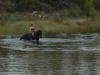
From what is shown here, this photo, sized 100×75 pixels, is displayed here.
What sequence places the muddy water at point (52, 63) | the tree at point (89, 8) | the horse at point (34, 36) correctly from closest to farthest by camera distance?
the muddy water at point (52, 63)
the horse at point (34, 36)
the tree at point (89, 8)

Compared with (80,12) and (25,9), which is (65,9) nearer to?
(80,12)

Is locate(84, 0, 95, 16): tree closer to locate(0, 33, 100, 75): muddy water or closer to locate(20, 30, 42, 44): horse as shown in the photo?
locate(20, 30, 42, 44): horse

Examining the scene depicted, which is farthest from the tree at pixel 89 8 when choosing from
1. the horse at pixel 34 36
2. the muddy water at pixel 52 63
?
the muddy water at pixel 52 63

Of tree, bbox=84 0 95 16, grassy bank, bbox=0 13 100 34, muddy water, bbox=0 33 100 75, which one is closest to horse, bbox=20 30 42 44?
grassy bank, bbox=0 13 100 34

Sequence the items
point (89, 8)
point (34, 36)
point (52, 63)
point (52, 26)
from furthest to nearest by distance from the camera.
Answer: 1. point (89, 8)
2. point (52, 26)
3. point (34, 36)
4. point (52, 63)

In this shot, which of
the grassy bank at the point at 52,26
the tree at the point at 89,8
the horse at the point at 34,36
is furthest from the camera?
the tree at the point at 89,8

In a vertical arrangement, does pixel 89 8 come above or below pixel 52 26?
above

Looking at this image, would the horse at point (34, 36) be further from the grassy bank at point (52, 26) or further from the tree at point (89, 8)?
the tree at point (89, 8)

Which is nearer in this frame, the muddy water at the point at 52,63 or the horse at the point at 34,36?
the muddy water at the point at 52,63

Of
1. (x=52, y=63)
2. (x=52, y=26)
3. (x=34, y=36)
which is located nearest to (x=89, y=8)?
(x=52, y=26)

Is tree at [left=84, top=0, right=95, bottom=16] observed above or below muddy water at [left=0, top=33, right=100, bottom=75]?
above

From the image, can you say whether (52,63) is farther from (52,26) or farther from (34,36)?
(52,26)

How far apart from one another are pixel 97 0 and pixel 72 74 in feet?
218

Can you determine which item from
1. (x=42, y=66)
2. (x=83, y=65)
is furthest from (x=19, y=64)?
(x=83, y=65)
